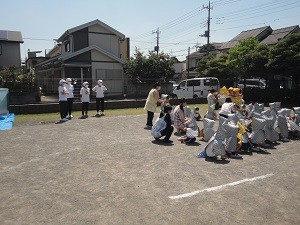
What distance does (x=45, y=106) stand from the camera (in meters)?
16.7

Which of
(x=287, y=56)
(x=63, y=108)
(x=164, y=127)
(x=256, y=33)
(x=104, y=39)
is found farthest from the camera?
(x=256, y=33)

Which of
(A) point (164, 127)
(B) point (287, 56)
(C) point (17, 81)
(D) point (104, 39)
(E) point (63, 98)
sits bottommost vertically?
(A) point (164, 127)

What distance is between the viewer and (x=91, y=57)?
2688 centimetres

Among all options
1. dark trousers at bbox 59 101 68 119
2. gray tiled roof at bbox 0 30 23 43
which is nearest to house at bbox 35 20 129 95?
gray tiled roof at bbox 0 30 23 43

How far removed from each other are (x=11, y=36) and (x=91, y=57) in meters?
10.1

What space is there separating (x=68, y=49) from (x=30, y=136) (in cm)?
2079

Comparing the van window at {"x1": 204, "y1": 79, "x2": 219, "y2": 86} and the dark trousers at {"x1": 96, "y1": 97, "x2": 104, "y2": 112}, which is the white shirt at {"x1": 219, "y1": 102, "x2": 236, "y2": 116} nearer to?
the dark trousers at {"x1": 96, "y1": 97, "x2": 104, "y2": 112}

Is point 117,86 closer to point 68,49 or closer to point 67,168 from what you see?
point 68,49

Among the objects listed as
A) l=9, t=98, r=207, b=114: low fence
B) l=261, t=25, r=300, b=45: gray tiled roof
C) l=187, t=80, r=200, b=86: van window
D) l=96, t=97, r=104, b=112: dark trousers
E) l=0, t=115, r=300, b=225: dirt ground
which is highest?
l=261, t=25, r=300, b=45: gray tiled roof

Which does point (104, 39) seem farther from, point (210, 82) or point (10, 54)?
point (210, 82)

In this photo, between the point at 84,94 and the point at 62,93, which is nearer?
the point at 62,93

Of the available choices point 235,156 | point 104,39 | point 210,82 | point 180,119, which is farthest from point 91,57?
point 235,156

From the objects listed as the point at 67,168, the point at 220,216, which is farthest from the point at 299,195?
the point at 67,168

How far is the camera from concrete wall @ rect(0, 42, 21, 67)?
29.3 metres
